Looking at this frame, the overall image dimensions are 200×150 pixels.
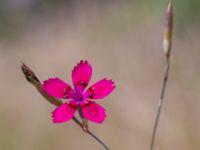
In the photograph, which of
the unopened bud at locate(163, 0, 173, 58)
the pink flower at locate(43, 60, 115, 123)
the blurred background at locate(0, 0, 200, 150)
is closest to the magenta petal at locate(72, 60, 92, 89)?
the pink flower at locate(43, 60, 115, 123)

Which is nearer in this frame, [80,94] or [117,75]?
[80,94]

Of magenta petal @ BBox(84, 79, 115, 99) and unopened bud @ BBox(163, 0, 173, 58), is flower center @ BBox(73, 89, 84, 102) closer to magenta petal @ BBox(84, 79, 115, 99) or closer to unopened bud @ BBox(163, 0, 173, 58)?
magenta petal @ BBox(84, 79, 115, 99)

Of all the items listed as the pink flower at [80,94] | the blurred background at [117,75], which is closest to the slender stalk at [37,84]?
the pink flower at [80,94]

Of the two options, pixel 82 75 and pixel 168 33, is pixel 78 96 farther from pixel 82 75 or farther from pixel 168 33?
pixel 168 33

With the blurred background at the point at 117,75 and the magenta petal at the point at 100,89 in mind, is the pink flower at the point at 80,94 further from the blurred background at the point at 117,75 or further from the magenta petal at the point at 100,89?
the blurred background at the point at 117,75

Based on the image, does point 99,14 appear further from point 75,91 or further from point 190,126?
point 75,91

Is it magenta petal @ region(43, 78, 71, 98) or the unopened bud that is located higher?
magenta petal @ region(43, 78, 71, 98)

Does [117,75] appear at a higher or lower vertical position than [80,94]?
higher

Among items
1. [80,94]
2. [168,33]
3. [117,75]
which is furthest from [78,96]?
[117,75]
